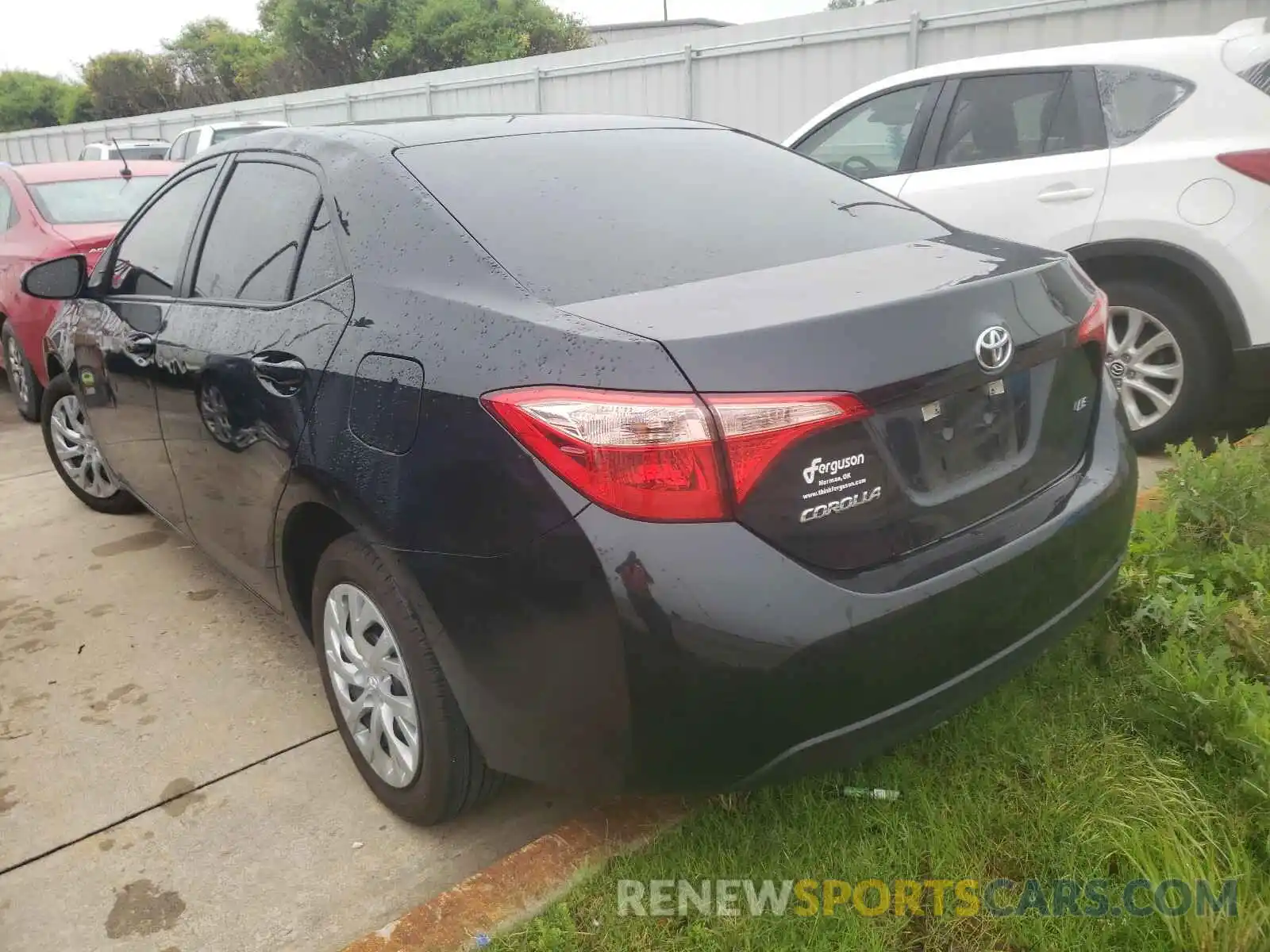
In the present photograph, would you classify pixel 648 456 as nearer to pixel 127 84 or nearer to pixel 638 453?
pixel 638 453

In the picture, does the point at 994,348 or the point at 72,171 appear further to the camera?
the point at 72,171

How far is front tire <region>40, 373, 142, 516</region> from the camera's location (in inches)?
175

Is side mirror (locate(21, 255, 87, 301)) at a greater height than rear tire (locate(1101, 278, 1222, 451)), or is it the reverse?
side mirror (locate(21, 255, 87, 301))

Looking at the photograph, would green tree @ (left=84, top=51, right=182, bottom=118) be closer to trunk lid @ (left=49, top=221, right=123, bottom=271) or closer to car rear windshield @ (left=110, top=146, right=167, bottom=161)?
car rear windshield @ (left=110, top=146, right=167, bottom=161)

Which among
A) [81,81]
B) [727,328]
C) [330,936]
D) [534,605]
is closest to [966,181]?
[727,328]

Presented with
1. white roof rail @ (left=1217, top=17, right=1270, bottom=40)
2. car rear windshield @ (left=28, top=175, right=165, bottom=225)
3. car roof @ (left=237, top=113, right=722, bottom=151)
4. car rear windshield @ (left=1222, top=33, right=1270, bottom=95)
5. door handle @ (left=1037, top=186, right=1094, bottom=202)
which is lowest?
door handle @ (left=1037, top=186, right=1094, bottom=202)

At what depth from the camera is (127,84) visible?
45.9 metres

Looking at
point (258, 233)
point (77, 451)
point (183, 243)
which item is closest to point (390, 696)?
point (258, 233)

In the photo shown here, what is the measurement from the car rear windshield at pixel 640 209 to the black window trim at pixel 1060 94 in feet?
7.20

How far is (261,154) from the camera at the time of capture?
294 cm

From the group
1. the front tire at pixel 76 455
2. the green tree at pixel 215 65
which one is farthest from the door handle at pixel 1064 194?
the green tree at pixel 215 65

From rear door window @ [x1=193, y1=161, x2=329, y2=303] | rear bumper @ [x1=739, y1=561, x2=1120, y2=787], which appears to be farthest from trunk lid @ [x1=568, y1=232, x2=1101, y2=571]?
rear door window @ [x1=193, y1=161, x2=329, y2=303]

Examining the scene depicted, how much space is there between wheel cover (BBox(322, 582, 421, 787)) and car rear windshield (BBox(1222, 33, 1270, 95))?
4.06 meters

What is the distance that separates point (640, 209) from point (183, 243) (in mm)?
1730
